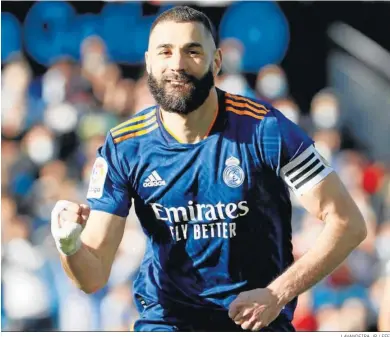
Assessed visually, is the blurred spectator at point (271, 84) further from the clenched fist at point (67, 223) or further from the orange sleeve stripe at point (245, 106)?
the clenched fist at point (67, 223)

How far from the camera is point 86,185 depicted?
10859mm

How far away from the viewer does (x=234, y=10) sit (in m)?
12.3

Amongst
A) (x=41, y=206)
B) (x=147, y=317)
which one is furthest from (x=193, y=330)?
(x=41, y=206)

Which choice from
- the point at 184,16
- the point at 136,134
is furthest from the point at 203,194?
the point at 184,16

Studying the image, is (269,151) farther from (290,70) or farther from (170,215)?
(290,70)

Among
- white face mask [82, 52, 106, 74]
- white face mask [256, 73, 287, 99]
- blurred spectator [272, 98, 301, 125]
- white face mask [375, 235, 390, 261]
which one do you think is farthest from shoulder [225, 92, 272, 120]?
white face mask [82, 52, 106, 74]

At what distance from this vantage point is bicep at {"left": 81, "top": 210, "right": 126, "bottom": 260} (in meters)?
5.38

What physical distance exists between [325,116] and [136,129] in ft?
20.4

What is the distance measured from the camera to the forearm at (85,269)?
518cm

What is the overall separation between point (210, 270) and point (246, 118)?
90 cm

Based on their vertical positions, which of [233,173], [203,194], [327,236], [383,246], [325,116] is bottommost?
[383,246]

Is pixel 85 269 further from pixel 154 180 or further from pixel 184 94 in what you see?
pixel 184 94

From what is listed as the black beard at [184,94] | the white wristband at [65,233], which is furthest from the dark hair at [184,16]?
the white wristband at [65,233]

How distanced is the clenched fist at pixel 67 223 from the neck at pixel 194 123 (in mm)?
747
